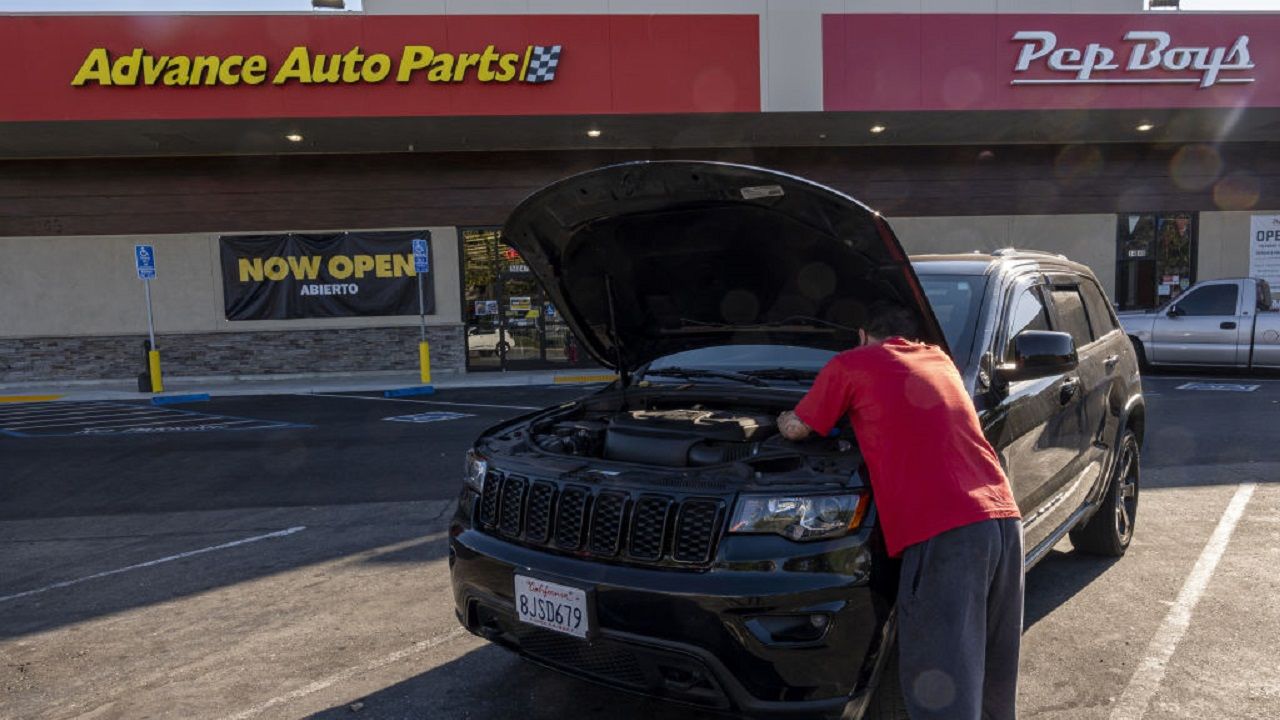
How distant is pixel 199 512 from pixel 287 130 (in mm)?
10420

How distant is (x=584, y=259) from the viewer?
414cm

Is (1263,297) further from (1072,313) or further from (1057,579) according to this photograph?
(1057,579)

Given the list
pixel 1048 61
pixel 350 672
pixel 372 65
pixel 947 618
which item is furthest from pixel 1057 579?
pixel 372 65

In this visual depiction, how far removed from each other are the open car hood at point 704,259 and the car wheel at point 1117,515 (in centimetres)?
230

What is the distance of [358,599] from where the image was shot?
4.77 meters

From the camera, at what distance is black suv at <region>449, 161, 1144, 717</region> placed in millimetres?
2582

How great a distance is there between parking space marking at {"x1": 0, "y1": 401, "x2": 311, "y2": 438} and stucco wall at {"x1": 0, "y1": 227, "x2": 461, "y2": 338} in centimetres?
354

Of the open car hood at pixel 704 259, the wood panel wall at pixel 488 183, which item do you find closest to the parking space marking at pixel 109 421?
the wood panel wall at pixel 488 183

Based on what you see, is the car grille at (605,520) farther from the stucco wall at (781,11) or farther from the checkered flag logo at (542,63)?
the stucco wall at (781,11)

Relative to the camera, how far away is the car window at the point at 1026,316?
3738 millimetres

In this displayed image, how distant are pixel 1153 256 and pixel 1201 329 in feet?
22.0

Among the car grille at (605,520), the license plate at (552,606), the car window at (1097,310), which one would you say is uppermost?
the car window at (1097,310)

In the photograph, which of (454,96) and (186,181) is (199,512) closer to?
(454,96)

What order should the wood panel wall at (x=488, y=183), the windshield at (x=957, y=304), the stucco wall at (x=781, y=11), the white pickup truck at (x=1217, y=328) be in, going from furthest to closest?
the wood panel wall at (x=488, y=183) → the stucco wall at (x=781, y=11) → the white pickup truck at (x=1217, y=328) → the windshield at (x=957, y=304)
